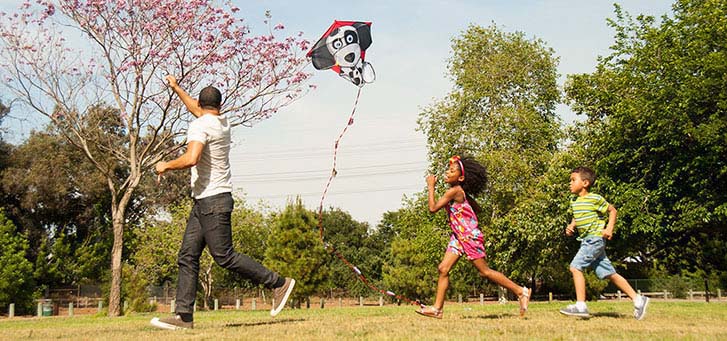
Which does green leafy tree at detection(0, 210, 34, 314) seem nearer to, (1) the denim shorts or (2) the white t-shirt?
(2) the white t-shirt

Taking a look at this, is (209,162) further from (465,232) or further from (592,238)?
(592,238)

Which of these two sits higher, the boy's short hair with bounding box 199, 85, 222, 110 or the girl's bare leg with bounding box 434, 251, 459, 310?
the boy's short hair with bounding box 199, 85, 222, 110

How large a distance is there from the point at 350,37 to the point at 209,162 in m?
4.04

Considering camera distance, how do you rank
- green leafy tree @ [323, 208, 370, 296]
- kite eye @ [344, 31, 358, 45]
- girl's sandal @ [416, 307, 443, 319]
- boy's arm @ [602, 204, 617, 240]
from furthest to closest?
green leafy tree @ [323, 208, 370, 296] → kite eye @ [344, 31, 358, 45] → girl's sandal @ [416, 307, 443, 319] → boy's arm @ [602, 204, 617, 240]

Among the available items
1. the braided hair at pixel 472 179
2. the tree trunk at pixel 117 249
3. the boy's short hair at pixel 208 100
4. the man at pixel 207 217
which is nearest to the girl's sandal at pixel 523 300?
the braided hair at pixel 472 179

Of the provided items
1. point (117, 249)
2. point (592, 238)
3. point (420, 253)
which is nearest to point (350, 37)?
point (592, 238)

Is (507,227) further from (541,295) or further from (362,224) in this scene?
(362,224)

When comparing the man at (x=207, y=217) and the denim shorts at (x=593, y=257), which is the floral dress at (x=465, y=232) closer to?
the denim shorts at (x=593, y=257)

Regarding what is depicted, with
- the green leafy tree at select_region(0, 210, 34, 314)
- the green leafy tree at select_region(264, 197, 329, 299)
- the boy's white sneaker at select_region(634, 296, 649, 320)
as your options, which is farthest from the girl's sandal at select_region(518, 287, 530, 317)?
the green leafy tree at select_region(0, 210, 34, 314)

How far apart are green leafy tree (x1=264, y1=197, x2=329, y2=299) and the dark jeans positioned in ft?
75.5

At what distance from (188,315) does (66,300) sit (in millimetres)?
38921

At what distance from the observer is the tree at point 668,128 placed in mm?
23031

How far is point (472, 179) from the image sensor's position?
8.00m

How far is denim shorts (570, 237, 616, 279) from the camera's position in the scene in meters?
7.97
